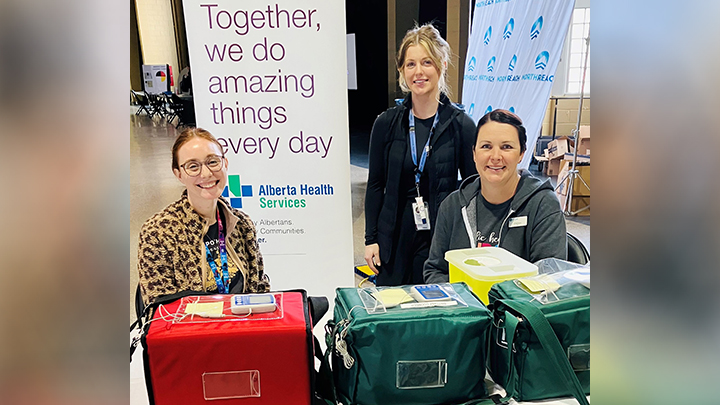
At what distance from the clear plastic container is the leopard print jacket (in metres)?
0.75

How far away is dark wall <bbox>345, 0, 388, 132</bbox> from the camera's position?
833 cm

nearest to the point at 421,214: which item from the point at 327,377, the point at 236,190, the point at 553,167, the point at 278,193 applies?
the point at 278,193

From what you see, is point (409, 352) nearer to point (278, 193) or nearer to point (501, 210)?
point (501, 210)

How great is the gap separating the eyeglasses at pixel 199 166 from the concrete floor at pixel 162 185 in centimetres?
104

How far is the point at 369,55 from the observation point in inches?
366

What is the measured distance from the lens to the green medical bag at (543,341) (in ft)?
3.62

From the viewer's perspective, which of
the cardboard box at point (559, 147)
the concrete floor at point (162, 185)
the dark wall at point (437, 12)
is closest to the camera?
the concrete floor at point (162, 185)

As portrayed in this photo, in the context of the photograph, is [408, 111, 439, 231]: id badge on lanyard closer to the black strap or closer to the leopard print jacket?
the leopard print jacket

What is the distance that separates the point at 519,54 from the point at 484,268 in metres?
2.98

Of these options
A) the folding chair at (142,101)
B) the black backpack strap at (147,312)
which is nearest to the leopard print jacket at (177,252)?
the black backpack strap at (147,312)

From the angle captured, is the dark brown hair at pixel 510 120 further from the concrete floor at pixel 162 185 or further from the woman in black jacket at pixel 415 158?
the concrete floor at pixel 162 185

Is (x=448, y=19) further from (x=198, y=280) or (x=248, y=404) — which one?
(x=248, y=404)
